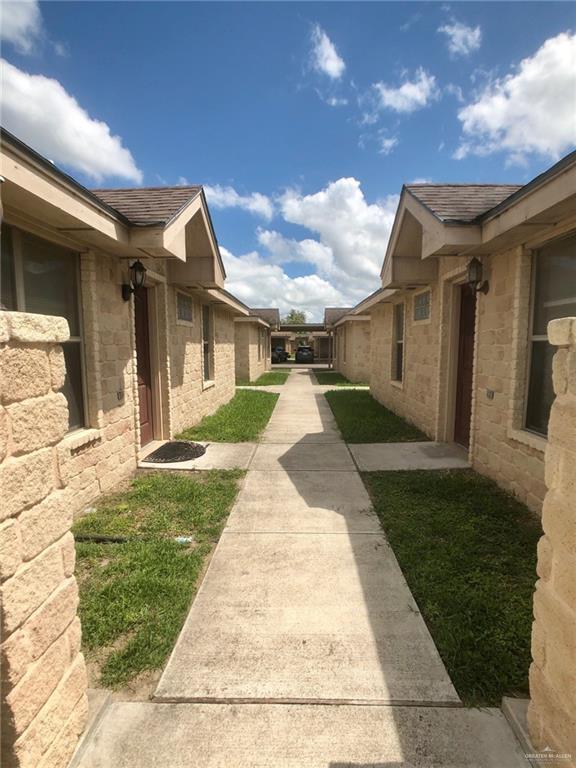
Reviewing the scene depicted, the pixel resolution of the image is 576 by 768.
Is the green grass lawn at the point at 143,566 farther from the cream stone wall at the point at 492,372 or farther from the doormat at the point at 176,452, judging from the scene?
the cream stone wall at the point at 492,372

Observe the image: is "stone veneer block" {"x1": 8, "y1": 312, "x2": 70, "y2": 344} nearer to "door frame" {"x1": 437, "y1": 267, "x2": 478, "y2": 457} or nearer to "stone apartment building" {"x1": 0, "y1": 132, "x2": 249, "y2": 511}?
"stone apartment building" {"x1": 0, "y1": 132, "x2": 249, "y2": 511}

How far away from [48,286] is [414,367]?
6.68m

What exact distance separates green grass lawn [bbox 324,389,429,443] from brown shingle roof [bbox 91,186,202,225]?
4.77 metres

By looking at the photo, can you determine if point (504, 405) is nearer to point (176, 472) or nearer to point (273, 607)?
point (273, 607)

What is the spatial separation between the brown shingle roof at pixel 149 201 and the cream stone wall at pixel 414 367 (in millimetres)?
4595

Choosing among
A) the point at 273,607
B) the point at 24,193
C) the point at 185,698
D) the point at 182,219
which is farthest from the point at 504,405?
the point at 24,193

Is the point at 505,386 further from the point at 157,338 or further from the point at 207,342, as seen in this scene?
the point at 207,342

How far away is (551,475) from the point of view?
1.64 metres

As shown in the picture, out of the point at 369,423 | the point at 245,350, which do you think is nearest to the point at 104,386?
the point at 369,423

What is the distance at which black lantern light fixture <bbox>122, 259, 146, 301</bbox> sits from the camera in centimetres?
504

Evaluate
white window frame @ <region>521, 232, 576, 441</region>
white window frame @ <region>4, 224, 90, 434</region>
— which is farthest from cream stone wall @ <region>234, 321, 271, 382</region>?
white window frame @ <region>521, 232, 576, 441</region>

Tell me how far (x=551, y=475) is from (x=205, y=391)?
8.18m

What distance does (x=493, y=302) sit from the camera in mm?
4973

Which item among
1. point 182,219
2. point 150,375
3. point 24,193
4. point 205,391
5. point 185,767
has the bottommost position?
point 185,767
